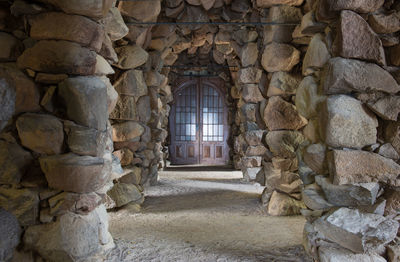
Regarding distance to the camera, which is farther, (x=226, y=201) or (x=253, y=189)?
(x=253, y=189)

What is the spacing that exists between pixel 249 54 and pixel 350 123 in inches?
147

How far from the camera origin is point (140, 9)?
4008 millimetres

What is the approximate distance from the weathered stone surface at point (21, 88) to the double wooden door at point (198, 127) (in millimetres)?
8934

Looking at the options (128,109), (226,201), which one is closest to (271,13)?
(128,109)

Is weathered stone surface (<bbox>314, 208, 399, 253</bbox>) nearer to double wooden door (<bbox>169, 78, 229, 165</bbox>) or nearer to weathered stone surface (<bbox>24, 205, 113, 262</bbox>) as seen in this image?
weathered stone surface (<bbox>24, 205, 113, 262</bbox>)

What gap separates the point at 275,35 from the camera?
155 inches

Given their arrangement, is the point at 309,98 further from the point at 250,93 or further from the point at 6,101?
the point at 250,93

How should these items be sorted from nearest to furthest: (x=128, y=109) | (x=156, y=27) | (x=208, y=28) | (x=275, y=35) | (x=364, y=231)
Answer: (x=364, y=231) → (x=275, y=35) → (x=128, y=109) → (x=156, y=27) → (x=208, y=28)

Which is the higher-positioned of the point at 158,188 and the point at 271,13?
the point at 271,13

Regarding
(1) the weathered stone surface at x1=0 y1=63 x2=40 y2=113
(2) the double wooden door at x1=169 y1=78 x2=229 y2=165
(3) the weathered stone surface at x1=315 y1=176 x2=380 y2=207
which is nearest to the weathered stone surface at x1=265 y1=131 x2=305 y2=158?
(3) the weathered stone surface at x1=315 y1=176 x2=380 y2=207

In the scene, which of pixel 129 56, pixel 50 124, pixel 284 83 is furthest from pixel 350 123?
pixel 129 56

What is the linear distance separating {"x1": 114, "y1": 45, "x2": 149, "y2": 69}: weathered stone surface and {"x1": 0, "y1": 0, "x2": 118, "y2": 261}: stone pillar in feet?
7.18

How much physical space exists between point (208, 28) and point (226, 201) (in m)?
3.24

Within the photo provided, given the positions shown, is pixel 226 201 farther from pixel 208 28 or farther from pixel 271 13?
pixel 208 28
